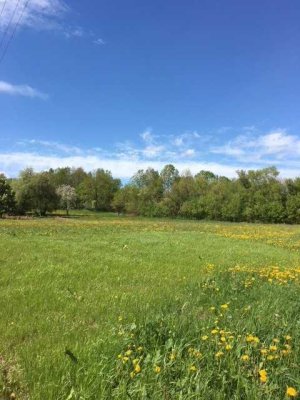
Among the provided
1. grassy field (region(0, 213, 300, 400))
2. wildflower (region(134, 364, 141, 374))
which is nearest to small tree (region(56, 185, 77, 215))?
grassy field (region(0, 213, 300, 400))

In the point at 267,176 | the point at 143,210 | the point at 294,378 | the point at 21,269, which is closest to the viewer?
the point at 294,378

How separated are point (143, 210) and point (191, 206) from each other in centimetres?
1417

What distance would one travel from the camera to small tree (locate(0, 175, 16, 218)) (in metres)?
72.0

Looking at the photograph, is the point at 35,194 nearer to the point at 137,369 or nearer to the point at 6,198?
the point at 6,198

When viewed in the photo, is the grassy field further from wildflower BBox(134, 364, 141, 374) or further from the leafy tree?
the leafy tree

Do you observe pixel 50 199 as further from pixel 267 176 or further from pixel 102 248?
pixel 102 248

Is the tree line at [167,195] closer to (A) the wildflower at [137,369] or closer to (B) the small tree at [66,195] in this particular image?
(B) the small tree at [66,195]

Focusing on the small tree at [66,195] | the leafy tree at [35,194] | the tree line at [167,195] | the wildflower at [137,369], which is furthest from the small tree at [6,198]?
the wildflower at [137,369]

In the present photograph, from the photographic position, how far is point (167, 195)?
112 meters

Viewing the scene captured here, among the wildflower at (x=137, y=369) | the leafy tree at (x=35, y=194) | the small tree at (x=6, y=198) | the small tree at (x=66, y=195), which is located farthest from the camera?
the small tree at (x=66, y=195)

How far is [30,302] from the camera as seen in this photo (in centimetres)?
807

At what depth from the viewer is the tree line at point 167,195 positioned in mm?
84750

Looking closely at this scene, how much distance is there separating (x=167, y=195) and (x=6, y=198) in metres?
49.8

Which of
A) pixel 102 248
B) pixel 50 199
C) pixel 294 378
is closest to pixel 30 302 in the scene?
pixel 294 378
